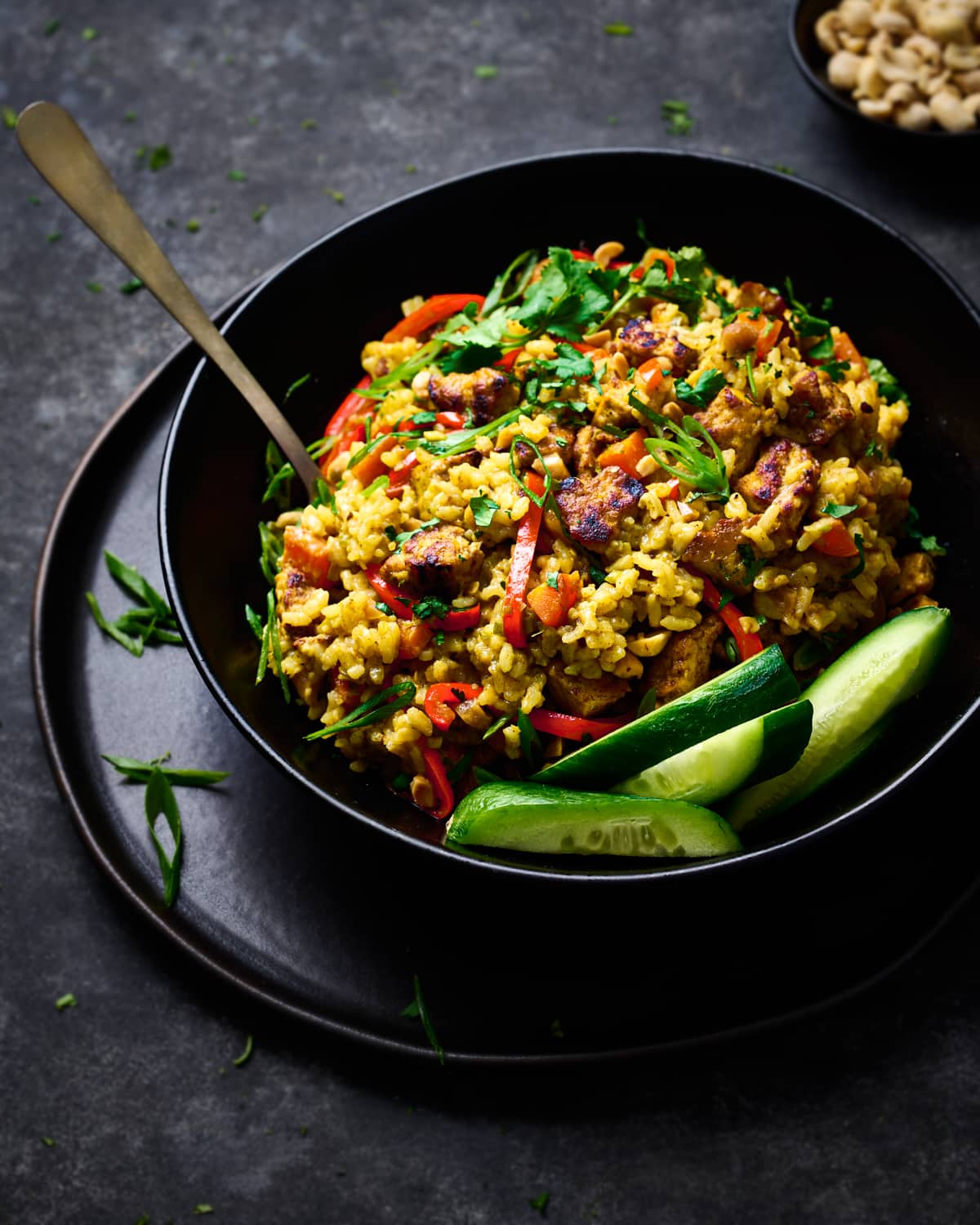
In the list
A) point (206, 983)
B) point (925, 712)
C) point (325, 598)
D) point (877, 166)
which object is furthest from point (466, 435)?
point (877, 166)

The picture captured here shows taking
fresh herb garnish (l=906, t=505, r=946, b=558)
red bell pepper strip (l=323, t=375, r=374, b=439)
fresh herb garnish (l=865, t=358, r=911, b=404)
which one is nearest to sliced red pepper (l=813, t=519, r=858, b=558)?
fresh herb garnish (l=906, t=505, r=946, b=558)

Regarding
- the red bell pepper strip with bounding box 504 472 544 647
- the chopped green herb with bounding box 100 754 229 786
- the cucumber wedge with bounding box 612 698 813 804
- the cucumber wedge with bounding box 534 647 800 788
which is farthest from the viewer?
the chopped green herb with bounding box 100 754 229 786

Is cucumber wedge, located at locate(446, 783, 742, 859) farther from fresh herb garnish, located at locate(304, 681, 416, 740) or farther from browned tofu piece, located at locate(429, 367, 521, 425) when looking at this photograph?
browned tofu piece, located at locate(429, 367, 521, 425)

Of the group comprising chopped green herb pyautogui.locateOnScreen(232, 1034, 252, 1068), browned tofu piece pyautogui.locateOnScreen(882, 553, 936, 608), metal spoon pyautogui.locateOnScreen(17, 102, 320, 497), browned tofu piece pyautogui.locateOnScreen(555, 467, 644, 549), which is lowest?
chopped green herb pyautogui.locateOnScreen(232, 1034, 252, 1068)

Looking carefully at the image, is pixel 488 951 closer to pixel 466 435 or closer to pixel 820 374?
pixel 466 435

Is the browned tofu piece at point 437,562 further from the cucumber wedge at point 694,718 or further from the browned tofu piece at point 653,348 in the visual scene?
the browned tofu piece at point 653,348

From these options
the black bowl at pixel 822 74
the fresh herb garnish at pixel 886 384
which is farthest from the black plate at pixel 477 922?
the black bowl at pixel 822 74

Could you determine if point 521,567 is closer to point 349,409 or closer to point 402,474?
point 402,474
